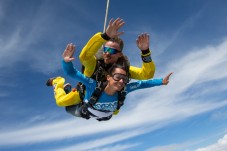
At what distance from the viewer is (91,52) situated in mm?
7344

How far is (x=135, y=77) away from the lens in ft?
27.6

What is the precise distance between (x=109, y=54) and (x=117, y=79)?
56cm

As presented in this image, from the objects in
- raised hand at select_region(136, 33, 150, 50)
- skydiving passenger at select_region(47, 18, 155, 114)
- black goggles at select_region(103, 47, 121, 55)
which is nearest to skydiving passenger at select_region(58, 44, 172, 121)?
skydiving passenger at select_region(47, 18, 155, 114)

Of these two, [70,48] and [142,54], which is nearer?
[70,48]

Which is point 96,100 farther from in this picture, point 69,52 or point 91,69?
point 69,52

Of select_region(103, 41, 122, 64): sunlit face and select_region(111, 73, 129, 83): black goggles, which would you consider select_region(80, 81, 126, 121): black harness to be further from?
select_region(103, 41, 122, 64): sunlit face

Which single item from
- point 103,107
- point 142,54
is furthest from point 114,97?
point 142,54

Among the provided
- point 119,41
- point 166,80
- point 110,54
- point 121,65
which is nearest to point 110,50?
point 110,54

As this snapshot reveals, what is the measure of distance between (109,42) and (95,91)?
44.1 inches

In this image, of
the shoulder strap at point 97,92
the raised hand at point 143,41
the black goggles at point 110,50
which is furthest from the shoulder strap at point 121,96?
the raised hand at point 143,41

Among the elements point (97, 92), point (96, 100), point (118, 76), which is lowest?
point (96, 100)

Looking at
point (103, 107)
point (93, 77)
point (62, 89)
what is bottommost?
point (103, 107)

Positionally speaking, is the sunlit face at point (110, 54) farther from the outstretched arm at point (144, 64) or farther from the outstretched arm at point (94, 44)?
the outstretched arm at point (144, 64)

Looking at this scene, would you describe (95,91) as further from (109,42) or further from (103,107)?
(109,42)
